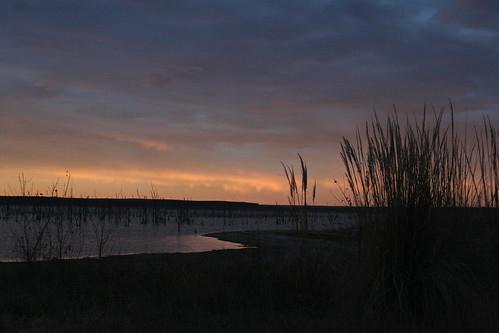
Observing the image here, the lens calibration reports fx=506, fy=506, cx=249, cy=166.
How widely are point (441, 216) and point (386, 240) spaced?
0.76 metres

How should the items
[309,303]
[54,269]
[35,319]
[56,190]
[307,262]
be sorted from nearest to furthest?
[35,319], [309,303], [307,262], [54,269], [56,190]

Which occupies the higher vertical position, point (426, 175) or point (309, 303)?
point (426, 175)

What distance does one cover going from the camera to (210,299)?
6973 mm

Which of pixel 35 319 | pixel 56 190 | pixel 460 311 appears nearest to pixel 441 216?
pixel 460 311

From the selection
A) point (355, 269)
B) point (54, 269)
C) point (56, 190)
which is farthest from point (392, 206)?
point (56, 190)

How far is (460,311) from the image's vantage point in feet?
17.8

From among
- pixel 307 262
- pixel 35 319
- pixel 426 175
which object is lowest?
pixel 35 319

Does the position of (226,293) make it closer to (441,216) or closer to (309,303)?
(309,303)

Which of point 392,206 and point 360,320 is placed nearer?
point 360,320

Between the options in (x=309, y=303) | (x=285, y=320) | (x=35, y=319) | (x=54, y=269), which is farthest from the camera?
(x=54, y=269)

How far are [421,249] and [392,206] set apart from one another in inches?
23.0

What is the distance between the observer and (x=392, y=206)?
235 inches

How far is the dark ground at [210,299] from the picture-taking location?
5.42 m

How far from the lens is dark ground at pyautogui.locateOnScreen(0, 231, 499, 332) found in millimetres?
5422
